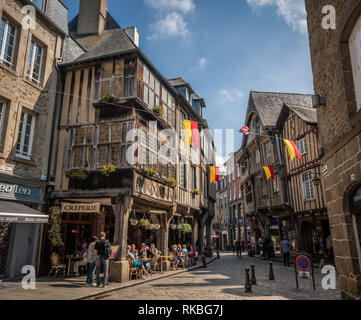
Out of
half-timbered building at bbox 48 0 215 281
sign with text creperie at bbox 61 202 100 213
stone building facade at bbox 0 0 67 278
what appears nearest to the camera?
stone building facade at bbox 0 0 67 278

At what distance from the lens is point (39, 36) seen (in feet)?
36.4

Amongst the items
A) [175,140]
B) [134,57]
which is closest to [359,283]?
[134,57]

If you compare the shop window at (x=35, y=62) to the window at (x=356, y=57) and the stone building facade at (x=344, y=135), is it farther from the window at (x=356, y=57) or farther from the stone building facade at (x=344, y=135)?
the window at (x=356, y=57)

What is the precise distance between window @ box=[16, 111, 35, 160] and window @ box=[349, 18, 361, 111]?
10029 millimetres

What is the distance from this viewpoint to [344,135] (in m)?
5.80

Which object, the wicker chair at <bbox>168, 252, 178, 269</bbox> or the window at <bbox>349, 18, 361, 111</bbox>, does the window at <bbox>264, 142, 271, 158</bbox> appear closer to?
the wicker chair at <bbox>168, 252, 178, 269</bbox>

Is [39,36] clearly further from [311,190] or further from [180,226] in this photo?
[311,190]

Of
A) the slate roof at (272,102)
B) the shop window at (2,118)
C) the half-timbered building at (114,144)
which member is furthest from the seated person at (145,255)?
the slate roof at (272,102)

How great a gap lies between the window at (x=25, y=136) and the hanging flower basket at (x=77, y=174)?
4.84 feet

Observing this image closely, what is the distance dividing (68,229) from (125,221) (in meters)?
3.53

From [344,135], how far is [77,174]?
8867 millimetres

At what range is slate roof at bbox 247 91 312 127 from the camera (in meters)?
22.5

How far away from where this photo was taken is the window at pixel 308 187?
17191 mm

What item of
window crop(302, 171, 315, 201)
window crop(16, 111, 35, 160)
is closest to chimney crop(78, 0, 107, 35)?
window crop(16, 111, 35, 160)
